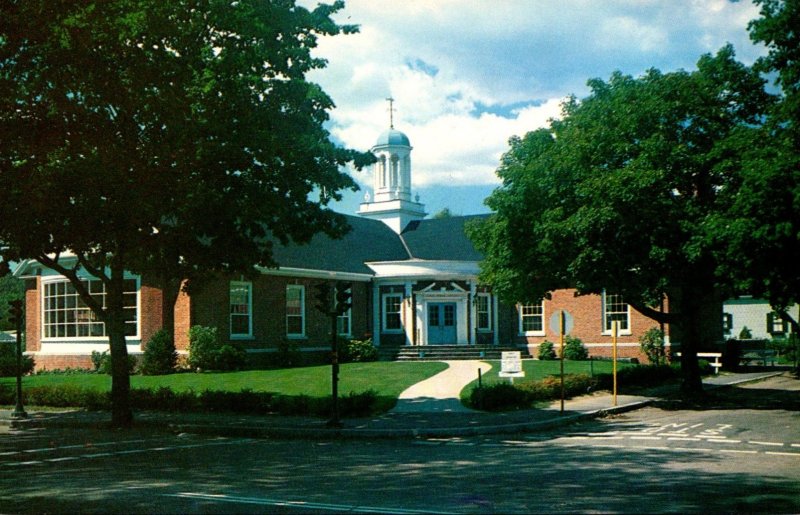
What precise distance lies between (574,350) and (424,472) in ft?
90.5

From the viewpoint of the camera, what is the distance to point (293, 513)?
8.98m

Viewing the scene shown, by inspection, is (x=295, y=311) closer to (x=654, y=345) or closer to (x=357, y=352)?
(x=357, y=352)

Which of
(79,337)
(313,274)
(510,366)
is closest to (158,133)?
(510,366)

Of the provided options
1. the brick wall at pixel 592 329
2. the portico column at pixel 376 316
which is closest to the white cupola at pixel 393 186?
the portico column at pixel 376 316

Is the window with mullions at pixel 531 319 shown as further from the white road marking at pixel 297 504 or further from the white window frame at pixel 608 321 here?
the white road marking at pixel 297 504

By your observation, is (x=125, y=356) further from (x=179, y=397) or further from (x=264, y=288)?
(x=264, y=288)

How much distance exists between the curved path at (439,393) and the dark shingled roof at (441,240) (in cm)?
1347

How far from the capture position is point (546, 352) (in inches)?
1531

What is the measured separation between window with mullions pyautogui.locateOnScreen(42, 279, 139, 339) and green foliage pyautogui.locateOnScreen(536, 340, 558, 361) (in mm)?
18694

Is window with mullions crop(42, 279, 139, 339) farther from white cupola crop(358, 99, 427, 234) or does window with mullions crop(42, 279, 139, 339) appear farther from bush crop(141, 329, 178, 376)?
white cupola crop(358, 99, 427, 234)

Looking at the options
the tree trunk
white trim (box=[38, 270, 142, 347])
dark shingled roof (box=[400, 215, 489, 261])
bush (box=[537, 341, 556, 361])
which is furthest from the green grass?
dark shingled roof (box=[400, 215, 489, 261])

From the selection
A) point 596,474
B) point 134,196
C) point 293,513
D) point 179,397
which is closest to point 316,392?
point 179,397

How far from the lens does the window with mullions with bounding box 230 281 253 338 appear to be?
33.6 m

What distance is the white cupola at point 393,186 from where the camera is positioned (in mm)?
50656
